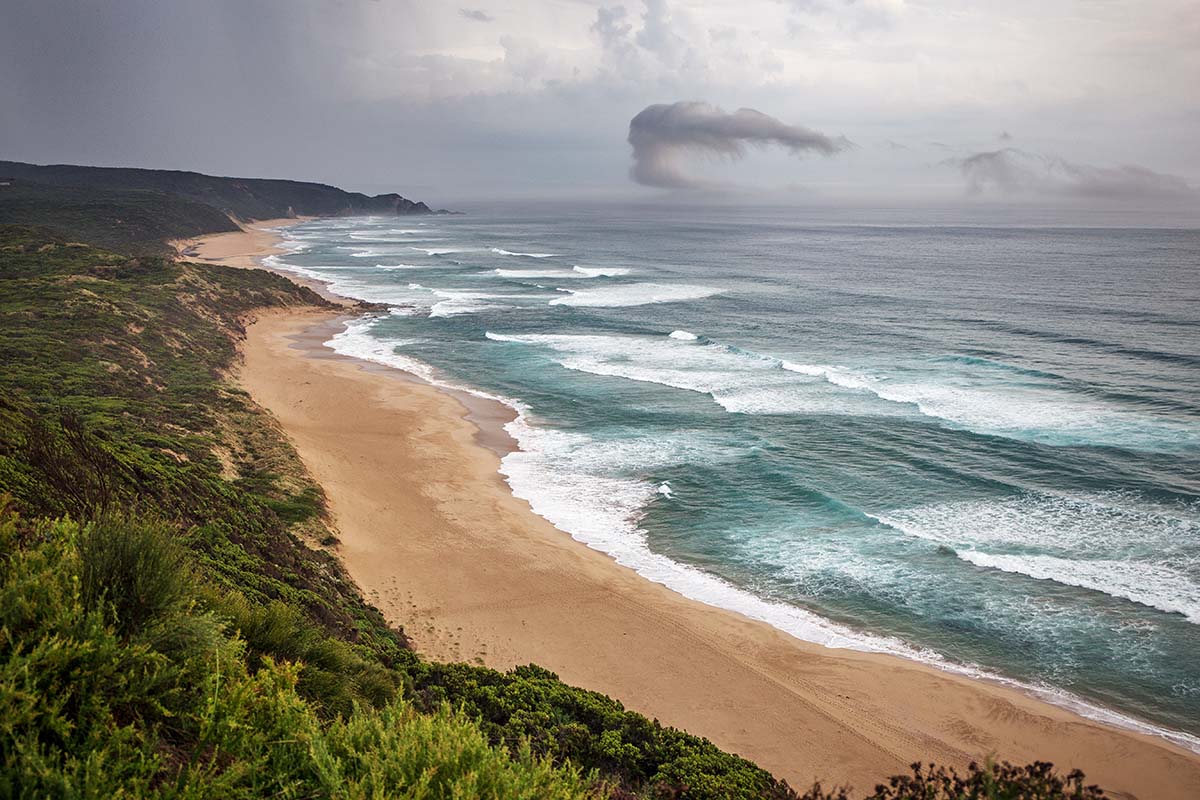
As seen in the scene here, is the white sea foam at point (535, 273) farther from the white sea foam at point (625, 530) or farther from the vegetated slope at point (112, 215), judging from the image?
the white sea foam at point (625, 530)

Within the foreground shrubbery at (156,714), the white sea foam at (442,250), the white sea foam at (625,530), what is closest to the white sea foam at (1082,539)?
the white sea foam at (625,530)

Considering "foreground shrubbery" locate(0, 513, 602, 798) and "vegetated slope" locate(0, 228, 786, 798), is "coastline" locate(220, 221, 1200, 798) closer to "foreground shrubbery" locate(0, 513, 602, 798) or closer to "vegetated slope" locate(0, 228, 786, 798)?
"vegetated slope" locate(0, 228, 786, 798)

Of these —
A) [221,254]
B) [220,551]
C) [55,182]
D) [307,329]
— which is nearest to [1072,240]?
[307,329]

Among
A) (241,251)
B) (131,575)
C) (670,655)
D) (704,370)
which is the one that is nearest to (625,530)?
(670,655)

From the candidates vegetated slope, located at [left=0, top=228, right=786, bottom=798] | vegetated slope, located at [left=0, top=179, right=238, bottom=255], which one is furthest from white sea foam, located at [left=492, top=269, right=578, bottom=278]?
vegetated slope, located at [left=0, top=228, right=786, bottom=798]

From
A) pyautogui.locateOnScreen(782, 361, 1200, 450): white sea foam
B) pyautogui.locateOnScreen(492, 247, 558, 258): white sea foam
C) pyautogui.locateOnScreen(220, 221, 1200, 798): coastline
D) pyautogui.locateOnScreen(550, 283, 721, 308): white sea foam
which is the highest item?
pyautogui.locateOnScreen(492, 247, 558, 258): white sea foam
